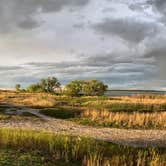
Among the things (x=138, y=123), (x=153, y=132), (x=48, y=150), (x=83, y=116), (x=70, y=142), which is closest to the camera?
(x=48, y=150)

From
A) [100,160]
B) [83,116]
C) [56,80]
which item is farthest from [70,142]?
[56,80]

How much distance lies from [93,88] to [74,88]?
6.25 m

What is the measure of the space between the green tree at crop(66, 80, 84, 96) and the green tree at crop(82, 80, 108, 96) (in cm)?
136

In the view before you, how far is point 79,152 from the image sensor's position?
11.2 metres

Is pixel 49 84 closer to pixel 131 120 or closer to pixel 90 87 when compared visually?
pixel 90 87

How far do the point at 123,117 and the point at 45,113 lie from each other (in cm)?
894

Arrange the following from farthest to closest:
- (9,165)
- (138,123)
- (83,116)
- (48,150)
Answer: (83,116) < (138,123) < (48,150) < (9,165)

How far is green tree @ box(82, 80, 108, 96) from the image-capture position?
283 feet

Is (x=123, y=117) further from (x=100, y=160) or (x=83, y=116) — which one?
(x=100, y=160)

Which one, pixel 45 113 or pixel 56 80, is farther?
pixel 56 80

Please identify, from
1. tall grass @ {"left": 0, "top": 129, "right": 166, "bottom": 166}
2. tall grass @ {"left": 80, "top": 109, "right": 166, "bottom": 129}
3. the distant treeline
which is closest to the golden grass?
tall grass @ {"left": 80, "top": 109, "right": 166, "bottom": 129}

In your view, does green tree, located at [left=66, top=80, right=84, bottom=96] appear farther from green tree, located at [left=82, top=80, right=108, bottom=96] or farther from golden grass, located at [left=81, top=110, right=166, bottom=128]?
golden grass, located at [left=81, top=110, right=166, bottom=128]

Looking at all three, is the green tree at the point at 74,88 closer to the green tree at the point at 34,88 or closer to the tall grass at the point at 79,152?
the green tree at the point at 34,88

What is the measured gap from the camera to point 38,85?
98.7 meters
